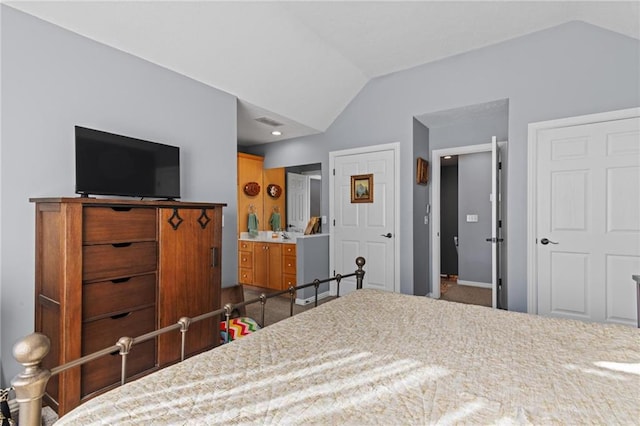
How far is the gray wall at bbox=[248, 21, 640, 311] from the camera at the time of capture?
3.00 m

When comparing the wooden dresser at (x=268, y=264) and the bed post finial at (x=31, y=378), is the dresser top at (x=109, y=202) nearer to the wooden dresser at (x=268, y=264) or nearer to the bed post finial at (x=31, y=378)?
the bed post finial at (x=31, y=378)

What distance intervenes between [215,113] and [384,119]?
2.14 metres

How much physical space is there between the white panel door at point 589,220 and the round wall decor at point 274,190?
3.81 m

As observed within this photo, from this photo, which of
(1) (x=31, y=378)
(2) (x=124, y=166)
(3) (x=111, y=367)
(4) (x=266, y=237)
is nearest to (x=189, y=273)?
(3) (x=111, y=367)

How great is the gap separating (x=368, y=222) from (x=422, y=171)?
0.96 meters

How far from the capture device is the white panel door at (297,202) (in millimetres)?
5615

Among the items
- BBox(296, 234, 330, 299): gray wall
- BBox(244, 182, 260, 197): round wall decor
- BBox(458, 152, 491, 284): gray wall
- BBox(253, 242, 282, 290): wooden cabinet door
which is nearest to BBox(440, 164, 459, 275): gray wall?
BBox(458, 152, 491, 284): gray wall

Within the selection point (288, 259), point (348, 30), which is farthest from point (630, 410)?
point (288, 259)

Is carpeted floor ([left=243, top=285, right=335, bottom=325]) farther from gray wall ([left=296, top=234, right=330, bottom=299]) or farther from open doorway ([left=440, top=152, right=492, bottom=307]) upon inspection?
open doorway ([left=440, top=152, right=492, bottom=307])

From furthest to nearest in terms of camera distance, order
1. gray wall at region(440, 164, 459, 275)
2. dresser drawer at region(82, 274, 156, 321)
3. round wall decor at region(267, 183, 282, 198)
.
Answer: gray wall at region(440, 164, 459, 275)
round wall decor at region(267, 183, 282, 198)
dresser drawer at region(82, 274, 156, 321)

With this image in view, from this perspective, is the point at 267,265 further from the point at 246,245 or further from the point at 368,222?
the point at 368,222

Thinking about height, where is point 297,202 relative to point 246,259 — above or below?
above

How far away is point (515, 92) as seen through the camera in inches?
135

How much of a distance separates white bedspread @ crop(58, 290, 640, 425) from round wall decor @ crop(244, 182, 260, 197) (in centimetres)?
407
